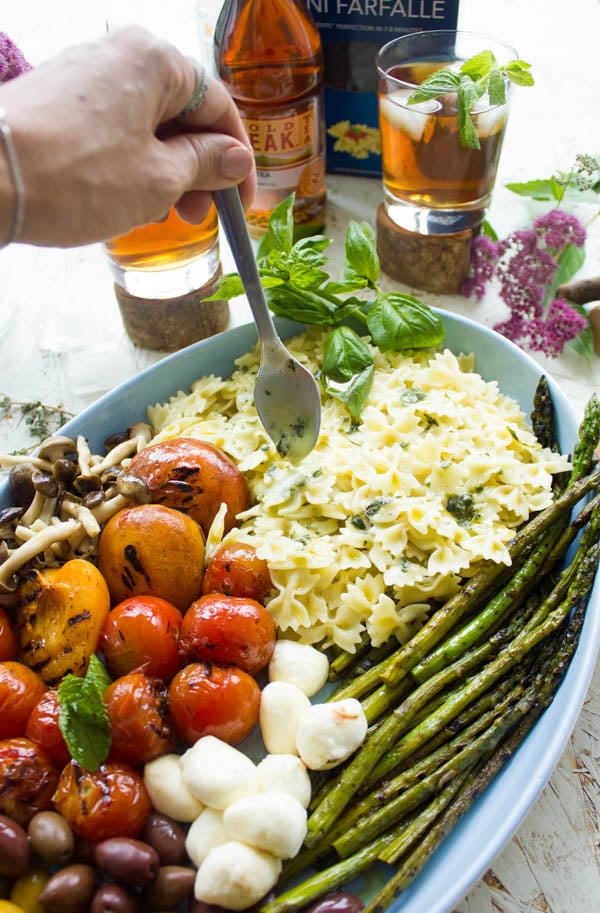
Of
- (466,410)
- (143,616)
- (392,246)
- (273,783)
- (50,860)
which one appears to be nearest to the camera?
(50,860)

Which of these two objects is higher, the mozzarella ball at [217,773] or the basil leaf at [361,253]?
the basil leaf at [361,253]

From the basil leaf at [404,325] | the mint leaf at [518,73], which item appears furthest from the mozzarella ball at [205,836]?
the mint leaf at [518,73]

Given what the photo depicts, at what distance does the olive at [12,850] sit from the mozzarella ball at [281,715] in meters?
0.51

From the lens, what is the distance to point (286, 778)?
1.67 meters

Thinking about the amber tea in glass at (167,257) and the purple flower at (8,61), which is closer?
the purple flower at (8,61)

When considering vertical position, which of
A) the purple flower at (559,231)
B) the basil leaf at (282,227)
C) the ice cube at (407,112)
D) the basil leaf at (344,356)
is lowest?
the basil leaf at (344,356)

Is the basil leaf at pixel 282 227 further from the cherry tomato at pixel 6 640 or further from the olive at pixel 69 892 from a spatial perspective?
the olive at pixel 69 892

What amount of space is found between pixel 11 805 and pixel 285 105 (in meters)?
2.25

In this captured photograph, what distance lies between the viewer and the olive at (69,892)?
151cm

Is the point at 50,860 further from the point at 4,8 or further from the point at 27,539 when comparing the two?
the point at 4,8

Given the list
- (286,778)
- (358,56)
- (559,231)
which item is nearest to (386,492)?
(286,778)

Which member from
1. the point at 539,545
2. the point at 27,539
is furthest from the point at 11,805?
the point at 539,545

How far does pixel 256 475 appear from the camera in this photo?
2.29m

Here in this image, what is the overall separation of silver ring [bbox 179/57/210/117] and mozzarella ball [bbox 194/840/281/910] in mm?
1455
